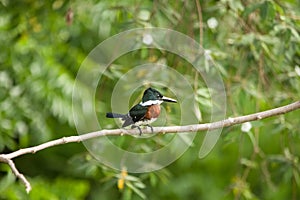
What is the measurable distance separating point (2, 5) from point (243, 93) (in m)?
1.01

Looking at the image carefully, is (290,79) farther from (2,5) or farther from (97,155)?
(2,5)

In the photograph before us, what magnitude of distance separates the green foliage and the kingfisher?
1.63ft

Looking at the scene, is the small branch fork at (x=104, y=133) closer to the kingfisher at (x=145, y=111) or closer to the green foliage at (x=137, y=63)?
the kingfisher at (x=145, y=111)

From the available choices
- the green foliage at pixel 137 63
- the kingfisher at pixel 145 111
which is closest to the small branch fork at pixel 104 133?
the kingfisher at pixel 145 111

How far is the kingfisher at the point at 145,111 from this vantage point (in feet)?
3.94

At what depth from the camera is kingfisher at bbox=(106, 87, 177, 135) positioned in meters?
1.20

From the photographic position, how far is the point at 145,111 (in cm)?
121

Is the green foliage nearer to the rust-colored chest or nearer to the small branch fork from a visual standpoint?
the small branch fork

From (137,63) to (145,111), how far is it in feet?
2.93

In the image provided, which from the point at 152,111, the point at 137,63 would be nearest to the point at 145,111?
the point at 152,111

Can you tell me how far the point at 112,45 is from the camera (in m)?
2.11

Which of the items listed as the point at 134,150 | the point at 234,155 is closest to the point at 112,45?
the point at 134,150

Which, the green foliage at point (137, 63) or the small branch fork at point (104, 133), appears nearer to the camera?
the small branch fork at point (104, 133)

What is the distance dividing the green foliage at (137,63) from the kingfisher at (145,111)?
498 millimetres
